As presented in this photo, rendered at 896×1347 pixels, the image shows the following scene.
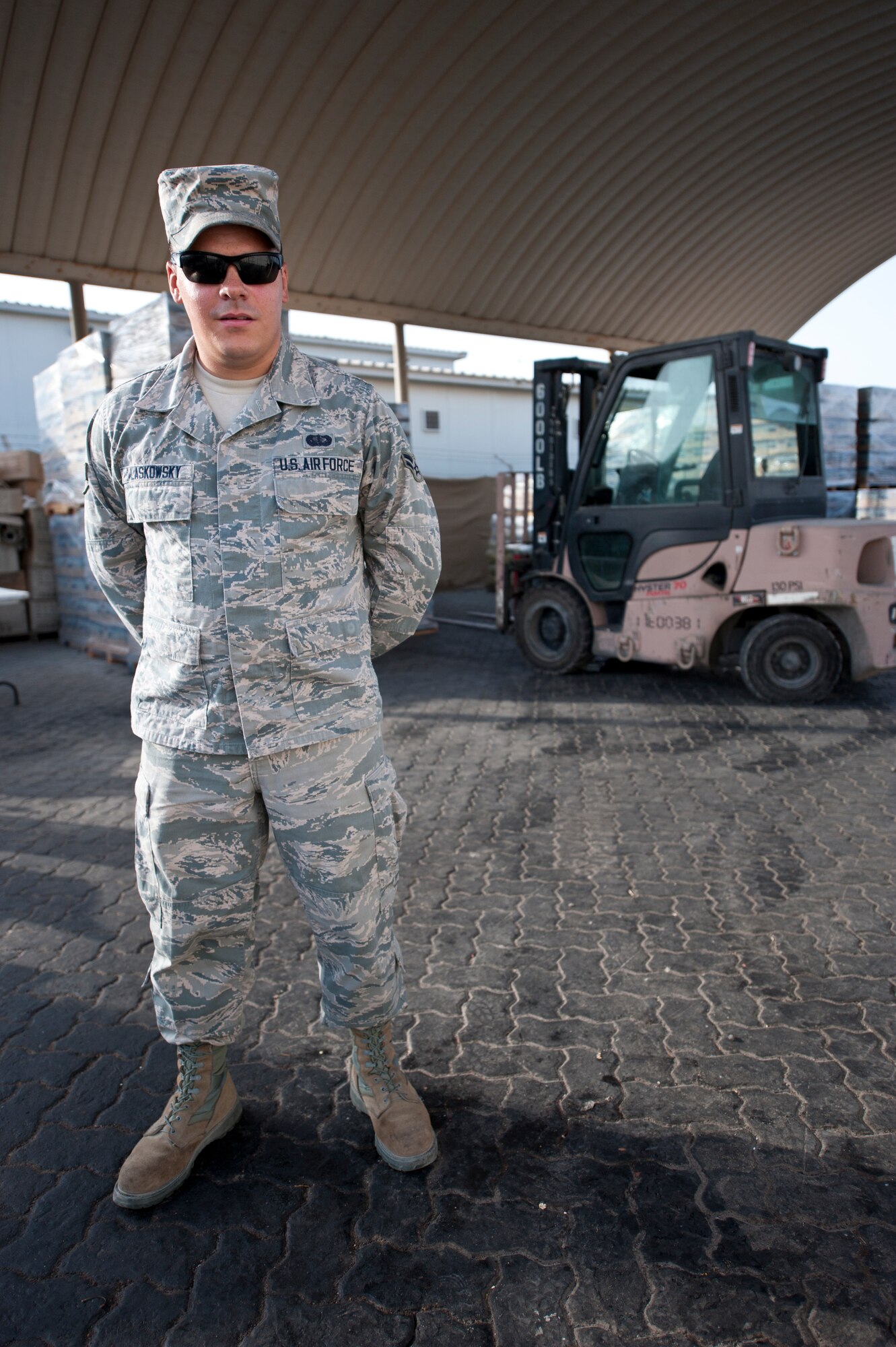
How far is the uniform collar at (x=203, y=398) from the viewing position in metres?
2.00

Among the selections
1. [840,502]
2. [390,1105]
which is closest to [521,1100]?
[390,1105]

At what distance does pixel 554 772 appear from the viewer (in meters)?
5.46

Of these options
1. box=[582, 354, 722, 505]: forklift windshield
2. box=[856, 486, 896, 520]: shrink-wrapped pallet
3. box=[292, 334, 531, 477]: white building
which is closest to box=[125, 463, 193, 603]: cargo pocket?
box=[582, 354, 722, 505]: forklift windshield

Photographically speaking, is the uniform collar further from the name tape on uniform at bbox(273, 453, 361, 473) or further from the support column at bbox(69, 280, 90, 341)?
the support column at bbox(69, 280, 90, 341)

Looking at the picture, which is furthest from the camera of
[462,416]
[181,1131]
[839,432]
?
[462,416]

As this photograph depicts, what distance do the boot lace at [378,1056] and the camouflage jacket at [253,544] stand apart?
810mm

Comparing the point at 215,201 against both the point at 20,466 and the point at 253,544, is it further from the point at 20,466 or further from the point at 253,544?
the point at 20,466

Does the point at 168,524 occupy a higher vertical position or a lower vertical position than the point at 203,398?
lower

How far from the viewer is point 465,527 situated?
57.2ft

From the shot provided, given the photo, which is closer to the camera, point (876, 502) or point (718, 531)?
point (718, 531)

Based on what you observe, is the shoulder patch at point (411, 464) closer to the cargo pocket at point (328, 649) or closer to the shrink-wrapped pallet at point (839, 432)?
the cargo pocket at point (328, 649)

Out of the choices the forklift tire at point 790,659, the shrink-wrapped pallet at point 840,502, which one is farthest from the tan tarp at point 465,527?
the forklift tire at point 790,659

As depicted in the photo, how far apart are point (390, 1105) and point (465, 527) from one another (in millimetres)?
15663

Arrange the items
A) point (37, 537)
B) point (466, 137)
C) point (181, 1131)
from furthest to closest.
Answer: point (37, 537) < point (466, 137) < point (181, 1131)
